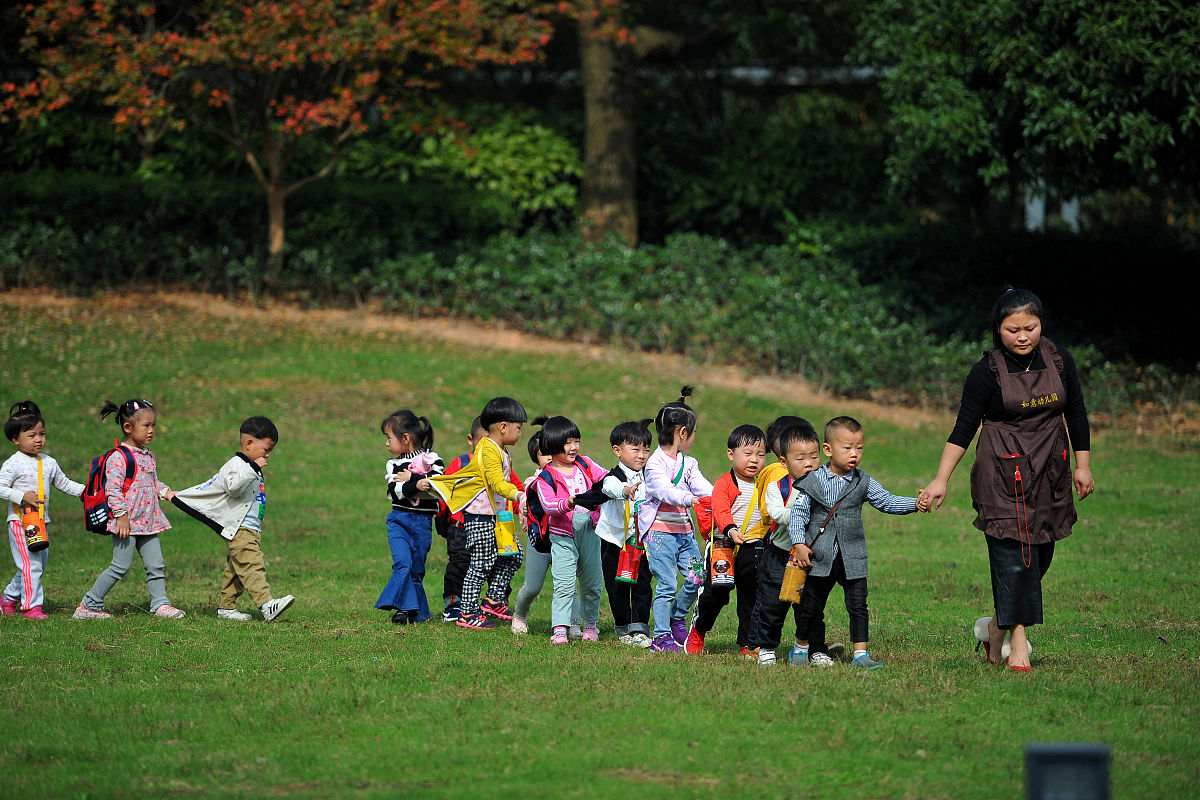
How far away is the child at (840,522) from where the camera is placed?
674cm

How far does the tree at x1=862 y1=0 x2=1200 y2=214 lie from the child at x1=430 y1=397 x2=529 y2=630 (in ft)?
34.6

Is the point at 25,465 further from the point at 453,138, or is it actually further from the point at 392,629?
the point at 453,138

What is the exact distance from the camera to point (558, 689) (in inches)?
244

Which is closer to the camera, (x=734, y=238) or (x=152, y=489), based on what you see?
(x=152, y=489)

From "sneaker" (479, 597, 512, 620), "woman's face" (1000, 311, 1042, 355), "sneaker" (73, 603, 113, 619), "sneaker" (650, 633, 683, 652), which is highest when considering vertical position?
"woman's face" (1000, 311, 1042, 355)

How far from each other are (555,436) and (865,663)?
2.28m

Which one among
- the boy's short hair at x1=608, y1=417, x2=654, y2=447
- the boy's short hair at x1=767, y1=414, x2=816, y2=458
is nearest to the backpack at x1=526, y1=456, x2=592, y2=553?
the boy's short hair at x1=608, y1=417, x2=654, y2=447

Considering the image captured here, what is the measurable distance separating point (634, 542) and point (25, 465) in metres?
4.10

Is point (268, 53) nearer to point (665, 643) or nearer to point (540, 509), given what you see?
point (540, 509)

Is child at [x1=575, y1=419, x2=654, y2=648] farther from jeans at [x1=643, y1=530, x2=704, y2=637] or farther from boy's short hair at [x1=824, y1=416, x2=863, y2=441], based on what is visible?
boy's short hair at [x1=824, y1=416, x2=863, y2=441]

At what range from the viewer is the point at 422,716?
5750 millimetres

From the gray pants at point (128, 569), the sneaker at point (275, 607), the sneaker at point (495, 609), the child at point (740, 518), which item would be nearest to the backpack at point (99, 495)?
the gray pants at point (128, 569)

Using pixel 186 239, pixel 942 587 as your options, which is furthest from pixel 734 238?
pixel 942 587

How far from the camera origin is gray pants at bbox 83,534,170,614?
8234 millimetres
